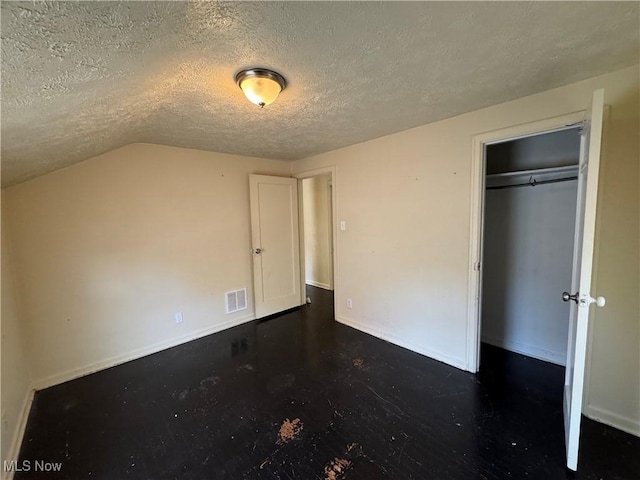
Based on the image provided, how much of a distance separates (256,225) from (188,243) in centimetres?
86

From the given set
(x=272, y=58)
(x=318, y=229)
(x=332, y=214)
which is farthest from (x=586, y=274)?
(x=318, y=229)

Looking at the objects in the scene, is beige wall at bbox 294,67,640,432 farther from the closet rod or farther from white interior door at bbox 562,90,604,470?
the closet rod

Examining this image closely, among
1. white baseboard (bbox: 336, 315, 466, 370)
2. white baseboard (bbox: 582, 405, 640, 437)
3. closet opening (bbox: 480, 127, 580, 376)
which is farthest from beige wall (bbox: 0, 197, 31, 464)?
white baseboard (bbox: 582, 405, 640, 437)

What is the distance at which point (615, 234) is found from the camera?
67.8 inches

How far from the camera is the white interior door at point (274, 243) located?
11.9 ft

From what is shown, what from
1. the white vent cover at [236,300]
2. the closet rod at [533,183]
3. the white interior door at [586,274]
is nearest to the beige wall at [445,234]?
the white interior door at [586,274]

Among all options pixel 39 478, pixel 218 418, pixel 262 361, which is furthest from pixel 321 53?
pixel 39 478

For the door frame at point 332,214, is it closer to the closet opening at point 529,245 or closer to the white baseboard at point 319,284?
the white baseboard at point 319,284

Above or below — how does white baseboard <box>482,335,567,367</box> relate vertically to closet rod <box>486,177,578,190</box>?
below

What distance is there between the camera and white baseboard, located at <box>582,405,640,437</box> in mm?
1714

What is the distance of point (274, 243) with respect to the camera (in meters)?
3.84

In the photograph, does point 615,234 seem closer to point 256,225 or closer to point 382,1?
point 382,1

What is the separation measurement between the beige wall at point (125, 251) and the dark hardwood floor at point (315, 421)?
35 cm

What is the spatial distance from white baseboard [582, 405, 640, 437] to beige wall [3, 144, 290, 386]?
3393 millimetres
